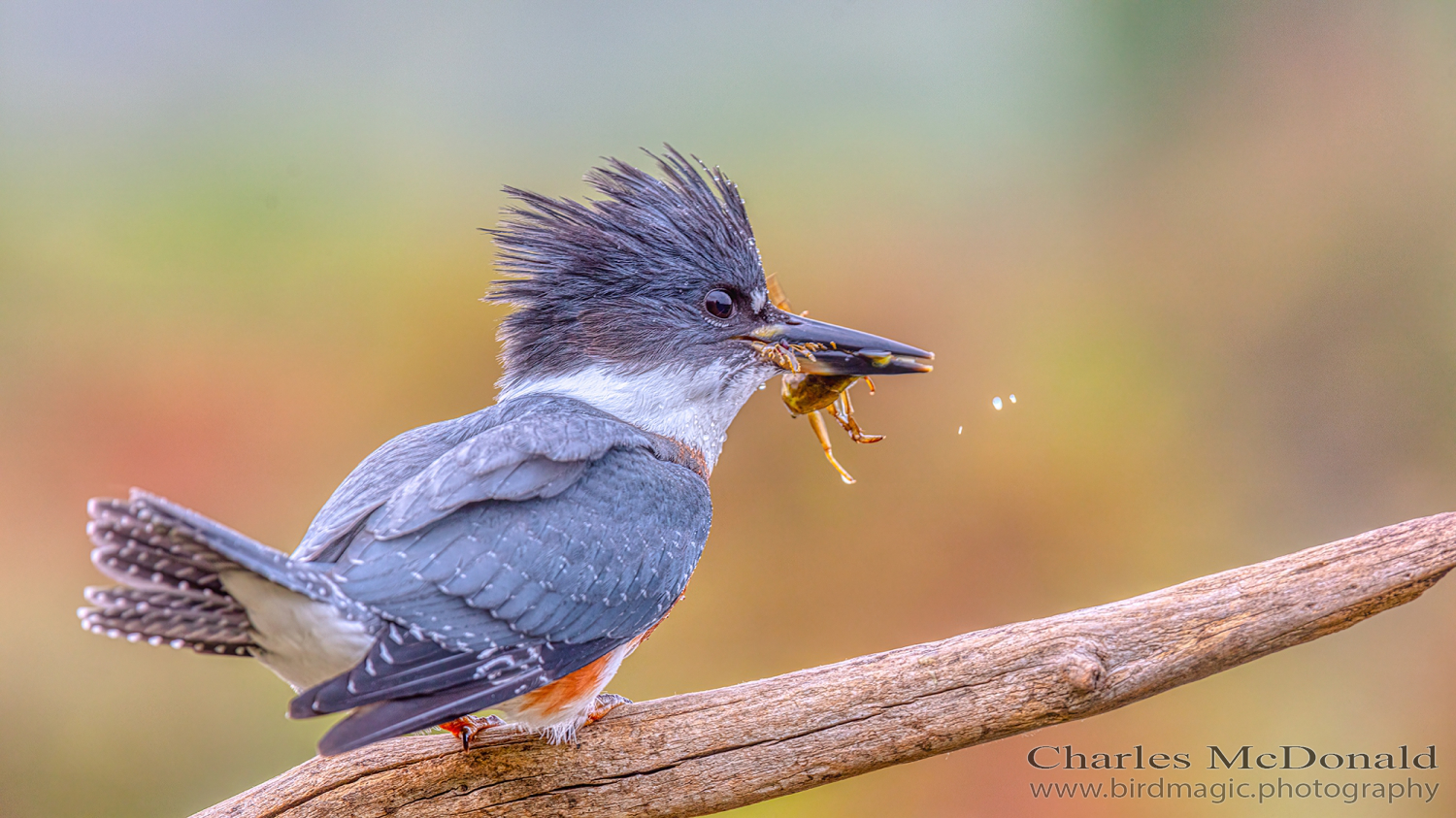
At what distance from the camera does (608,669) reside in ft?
8.30

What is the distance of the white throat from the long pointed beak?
0.08 meters

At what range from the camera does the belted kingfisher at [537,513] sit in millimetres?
2021

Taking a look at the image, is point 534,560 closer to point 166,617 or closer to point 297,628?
point 297,628

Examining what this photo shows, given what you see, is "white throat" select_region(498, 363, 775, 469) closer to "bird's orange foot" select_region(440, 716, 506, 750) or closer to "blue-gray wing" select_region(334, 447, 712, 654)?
"blue-gray wing" select_region(334, 447, 712, 654)

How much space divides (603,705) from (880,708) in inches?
27.4

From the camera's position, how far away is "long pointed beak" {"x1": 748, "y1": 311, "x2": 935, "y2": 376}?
294 centimetres

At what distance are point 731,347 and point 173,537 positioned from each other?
4.88ft

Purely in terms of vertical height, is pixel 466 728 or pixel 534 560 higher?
pixel 534 560

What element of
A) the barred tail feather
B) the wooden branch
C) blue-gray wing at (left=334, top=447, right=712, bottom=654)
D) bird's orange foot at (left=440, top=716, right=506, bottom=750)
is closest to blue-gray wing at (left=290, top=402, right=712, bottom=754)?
blue-gray wing at (left=334, top=447, right=712, bottom=654)

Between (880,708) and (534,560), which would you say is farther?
(880,708)

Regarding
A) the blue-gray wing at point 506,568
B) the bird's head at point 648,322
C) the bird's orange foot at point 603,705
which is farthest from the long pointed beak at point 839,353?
the bird's orange foot at point 603,705

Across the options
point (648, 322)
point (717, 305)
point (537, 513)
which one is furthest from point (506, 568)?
point (717, 305)

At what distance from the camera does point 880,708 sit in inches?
97.0

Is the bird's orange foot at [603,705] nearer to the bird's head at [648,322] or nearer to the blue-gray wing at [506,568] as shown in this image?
the blue-gray wing at [506,568]
